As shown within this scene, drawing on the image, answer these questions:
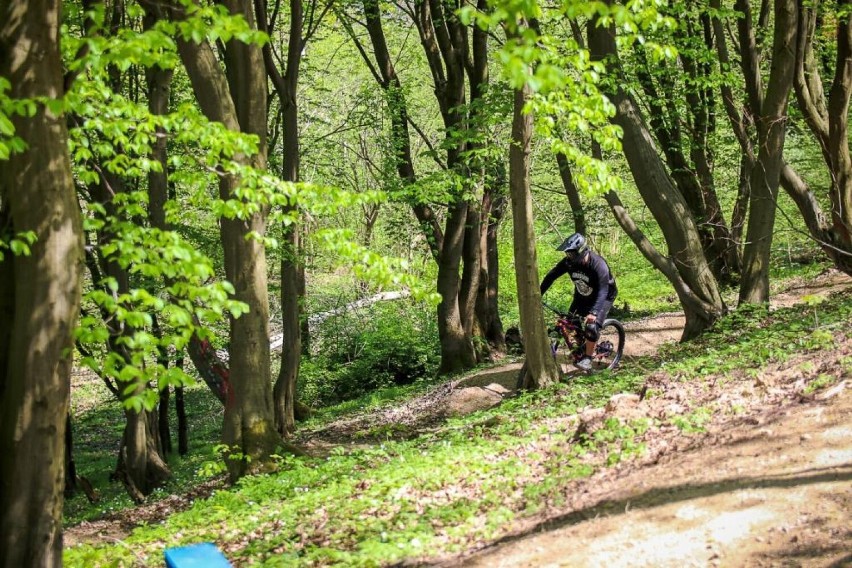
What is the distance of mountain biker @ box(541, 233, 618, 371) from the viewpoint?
10906 mm

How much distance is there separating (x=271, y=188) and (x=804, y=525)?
442 cm

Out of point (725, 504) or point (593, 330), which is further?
point (593, 330)

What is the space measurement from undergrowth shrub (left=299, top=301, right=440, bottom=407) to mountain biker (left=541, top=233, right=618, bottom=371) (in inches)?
410

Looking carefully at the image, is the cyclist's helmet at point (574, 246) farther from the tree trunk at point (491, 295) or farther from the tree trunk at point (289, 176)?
the tree trunk at point (491, 295)

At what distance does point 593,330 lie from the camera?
444 inches

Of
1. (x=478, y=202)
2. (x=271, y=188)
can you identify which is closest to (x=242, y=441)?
(x=271, y=188)

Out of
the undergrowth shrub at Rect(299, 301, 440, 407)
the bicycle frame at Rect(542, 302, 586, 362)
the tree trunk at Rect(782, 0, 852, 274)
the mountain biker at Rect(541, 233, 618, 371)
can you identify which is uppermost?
the tree trunk at Rect(782, 0, 852, 274)

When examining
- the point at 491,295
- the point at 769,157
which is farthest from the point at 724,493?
the point at 491,295

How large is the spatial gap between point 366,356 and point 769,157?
517 inches

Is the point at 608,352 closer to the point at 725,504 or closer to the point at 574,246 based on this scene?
the point at 574,246

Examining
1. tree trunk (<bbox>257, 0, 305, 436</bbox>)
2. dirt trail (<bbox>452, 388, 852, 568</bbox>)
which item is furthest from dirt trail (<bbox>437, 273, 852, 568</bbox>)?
tree trunk (<bbox>257, 0, 305, 436</bbox>)

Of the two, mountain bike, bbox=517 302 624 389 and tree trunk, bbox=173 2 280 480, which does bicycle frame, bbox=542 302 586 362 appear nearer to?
mountain bike, bbox=517 302 624 389

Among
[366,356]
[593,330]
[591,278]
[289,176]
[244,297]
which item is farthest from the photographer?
[366,356]

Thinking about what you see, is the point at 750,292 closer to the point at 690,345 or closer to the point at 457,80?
the point at 690,345
